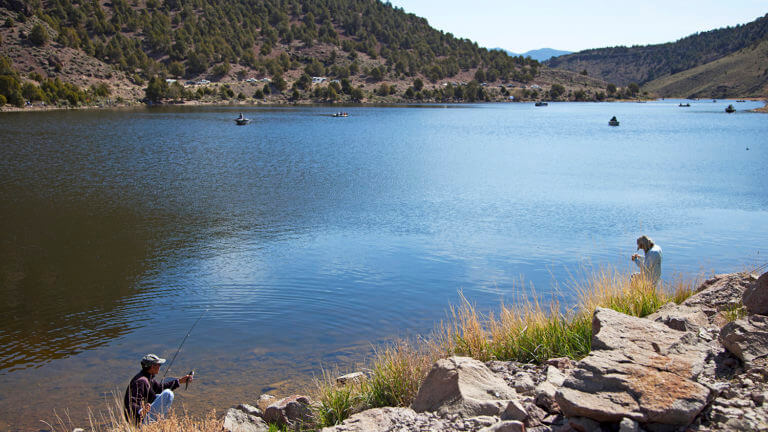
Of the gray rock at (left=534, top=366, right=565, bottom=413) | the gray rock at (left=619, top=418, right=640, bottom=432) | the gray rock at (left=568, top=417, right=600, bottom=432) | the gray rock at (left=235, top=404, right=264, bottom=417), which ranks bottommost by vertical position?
the gray rock at (left=235, top=404, right=264, bottom=417)

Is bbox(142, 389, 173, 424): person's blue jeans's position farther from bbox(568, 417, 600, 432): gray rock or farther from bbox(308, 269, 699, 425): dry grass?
bbox(568, 417, 600, 432): gray rock

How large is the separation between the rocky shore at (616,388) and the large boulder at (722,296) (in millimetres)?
426

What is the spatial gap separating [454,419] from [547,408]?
31.8 inches

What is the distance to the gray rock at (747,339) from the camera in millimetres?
4812

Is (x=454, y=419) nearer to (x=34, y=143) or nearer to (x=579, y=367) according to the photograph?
(x=579, y=367)

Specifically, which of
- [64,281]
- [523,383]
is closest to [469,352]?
[523,383]

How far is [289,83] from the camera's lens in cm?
12381

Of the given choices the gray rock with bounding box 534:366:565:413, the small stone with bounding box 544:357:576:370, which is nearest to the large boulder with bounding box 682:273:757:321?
the small stone with bounding box 544:357:576:370

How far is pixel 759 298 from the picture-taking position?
5750mm

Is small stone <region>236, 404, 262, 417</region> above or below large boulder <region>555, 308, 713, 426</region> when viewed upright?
below

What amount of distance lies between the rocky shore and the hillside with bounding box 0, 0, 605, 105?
255ft

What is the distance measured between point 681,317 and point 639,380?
2.10 m

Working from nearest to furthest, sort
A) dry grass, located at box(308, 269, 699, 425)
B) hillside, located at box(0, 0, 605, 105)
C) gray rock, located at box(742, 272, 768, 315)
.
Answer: gray rock, located at box(742, 272, 768, 315) < dry grass, located at box(308, 269, 699, 425) < hillside, located at box(0, 0, 605, 105)

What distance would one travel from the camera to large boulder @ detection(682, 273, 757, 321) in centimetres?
686
